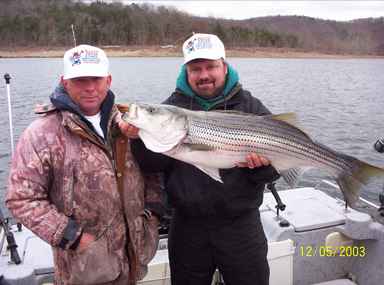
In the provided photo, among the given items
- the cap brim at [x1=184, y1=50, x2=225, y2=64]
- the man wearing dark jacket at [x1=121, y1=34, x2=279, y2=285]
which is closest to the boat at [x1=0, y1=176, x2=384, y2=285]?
the man wearing dark jacket at [x1=121, y1=34, x2=279, y2=285]

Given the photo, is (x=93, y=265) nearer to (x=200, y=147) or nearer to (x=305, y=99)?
(x=200, y=147)

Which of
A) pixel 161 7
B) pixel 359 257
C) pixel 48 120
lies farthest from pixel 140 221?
pixel 161 7

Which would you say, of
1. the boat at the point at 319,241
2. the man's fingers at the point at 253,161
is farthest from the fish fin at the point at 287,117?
the boat at the point at 319,241

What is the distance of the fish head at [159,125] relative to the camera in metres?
3.10

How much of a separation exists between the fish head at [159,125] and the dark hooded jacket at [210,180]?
11cm

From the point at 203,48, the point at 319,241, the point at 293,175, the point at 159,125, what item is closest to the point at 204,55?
the point at 203,48

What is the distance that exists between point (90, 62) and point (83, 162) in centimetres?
66

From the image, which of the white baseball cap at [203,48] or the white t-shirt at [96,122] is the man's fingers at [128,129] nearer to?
the white t-shirt at [96,122]

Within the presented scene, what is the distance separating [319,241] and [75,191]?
3133mm

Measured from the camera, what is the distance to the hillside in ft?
154

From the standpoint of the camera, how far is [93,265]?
9.57 feet

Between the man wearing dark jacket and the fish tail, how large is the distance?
0.60 metres

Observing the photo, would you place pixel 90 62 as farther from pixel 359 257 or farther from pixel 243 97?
pixel 359 257

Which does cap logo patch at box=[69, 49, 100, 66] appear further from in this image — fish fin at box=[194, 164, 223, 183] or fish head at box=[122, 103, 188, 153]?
fish fin at box=[194, 164, 223, 183]
